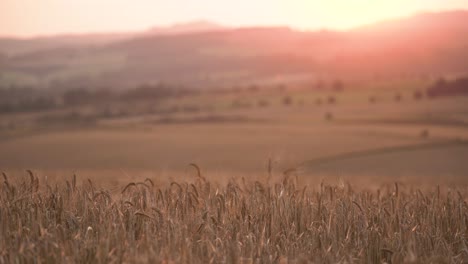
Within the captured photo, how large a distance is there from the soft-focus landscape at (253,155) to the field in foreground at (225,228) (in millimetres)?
16

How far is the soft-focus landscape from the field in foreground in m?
0.02

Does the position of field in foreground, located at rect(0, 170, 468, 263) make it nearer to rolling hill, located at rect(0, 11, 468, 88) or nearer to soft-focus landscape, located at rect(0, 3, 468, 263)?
soft-focus landscape, located at rect(0, 3, 468, 263)

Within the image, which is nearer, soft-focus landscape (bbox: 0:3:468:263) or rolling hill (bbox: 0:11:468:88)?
soft-focus landscape (bbox: 0:3:468:263)

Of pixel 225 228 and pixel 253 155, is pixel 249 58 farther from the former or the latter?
pixel 225 228

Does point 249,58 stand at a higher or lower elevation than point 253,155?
higher

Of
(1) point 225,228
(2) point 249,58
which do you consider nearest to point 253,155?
(1) point 225,228

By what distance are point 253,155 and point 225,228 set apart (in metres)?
20.1

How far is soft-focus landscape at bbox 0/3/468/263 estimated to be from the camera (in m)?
3.28

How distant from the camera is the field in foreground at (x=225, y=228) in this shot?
2906 mm

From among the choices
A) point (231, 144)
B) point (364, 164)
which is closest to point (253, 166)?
point (364, 164)

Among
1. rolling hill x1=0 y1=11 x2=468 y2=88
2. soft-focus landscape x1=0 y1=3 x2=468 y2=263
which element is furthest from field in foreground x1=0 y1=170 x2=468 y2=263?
rolling hill x1=0 y1=11 x2=468 y2=88

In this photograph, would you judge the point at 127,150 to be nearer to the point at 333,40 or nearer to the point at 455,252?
the point at 455,252

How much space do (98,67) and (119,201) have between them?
11110 centimetres

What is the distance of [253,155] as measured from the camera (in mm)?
23562
